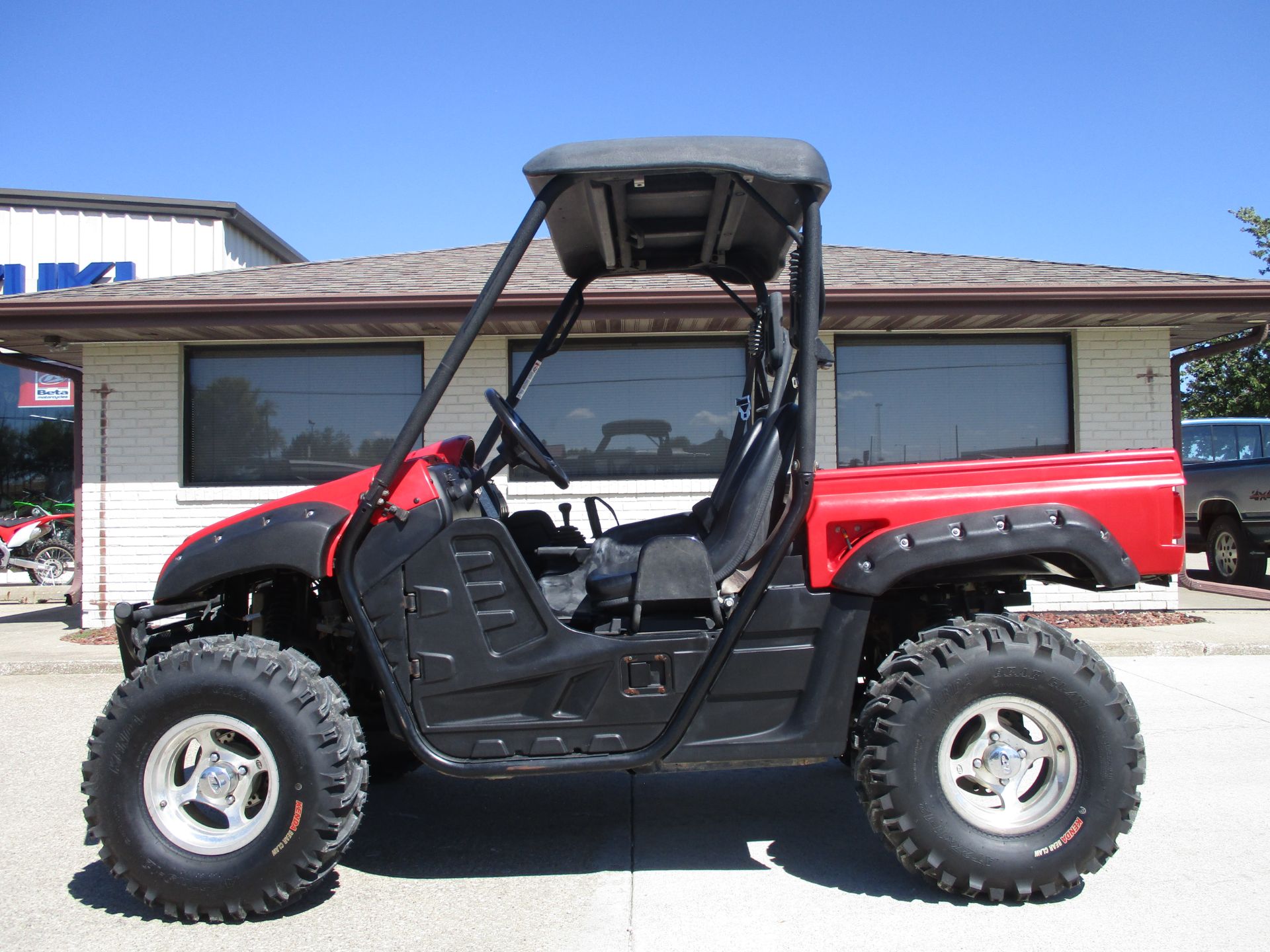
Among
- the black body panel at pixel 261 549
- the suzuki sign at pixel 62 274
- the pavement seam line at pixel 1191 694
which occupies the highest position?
the suzuki sign at pixel 62 274

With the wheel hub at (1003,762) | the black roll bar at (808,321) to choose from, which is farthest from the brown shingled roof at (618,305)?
the wheel hub at (1003,762)

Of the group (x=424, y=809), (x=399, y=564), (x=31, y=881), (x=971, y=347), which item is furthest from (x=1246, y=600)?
(x=31, y=881)

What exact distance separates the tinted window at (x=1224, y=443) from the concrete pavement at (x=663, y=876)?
1031cm

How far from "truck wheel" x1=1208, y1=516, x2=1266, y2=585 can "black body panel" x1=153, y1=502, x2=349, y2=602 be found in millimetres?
11439

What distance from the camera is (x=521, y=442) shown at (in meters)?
3.58

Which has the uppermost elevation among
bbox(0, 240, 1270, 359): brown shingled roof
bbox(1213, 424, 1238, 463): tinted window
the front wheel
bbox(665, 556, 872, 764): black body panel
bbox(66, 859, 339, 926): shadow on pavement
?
bbox(0, 240, 1270, 359): brown shingled roof

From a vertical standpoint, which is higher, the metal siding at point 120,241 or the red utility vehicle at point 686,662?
the metal siding at point 120,241

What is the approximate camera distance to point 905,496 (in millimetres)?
3258

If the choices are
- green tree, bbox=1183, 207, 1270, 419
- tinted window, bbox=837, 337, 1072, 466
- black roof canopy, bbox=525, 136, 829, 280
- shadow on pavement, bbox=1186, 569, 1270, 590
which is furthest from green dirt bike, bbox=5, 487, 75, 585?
green tree, bbox=1183, 207, 1270, 419

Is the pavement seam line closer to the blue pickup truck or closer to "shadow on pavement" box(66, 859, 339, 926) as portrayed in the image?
the blue pickup truck

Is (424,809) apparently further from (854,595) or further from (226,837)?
(854,595)

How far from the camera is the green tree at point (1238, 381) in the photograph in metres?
20.7

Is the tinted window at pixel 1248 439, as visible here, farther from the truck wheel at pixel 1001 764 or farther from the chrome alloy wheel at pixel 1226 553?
the truck wheel at pixel 1001 764

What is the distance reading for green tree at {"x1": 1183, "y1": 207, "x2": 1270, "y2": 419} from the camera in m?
20.7
